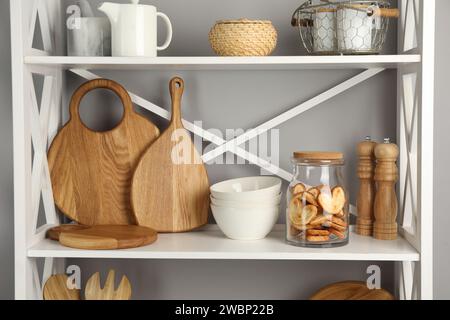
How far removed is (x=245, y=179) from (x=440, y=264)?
1.71ft

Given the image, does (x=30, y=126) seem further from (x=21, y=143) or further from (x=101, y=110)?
(x=101, y=110)

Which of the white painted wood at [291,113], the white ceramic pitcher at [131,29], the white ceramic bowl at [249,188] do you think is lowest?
Result: the white ceramic bowl at [249,188]

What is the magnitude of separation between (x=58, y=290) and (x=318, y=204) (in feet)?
2.02

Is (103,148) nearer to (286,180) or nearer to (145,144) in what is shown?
(145,144)

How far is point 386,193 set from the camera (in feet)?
5.07

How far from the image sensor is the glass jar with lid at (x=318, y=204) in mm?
1468

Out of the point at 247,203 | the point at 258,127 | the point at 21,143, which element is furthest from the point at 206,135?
the point at 21,143

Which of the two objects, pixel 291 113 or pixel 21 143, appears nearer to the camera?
pixel 21 143

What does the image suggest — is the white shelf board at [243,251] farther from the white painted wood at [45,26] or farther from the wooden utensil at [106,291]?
the white painted wood at [45,26]

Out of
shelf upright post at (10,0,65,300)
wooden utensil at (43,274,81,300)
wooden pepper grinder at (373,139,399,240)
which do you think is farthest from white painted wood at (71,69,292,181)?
wooden utensil at (43,274,81,300)

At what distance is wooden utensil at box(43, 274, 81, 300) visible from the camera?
1.54 meters

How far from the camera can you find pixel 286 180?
5.52 feet

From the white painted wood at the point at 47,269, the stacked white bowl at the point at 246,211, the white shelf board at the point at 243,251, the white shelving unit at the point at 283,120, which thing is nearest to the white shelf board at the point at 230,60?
the white shelving unit at the point at 283,120

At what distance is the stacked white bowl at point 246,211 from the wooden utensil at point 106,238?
16cm
